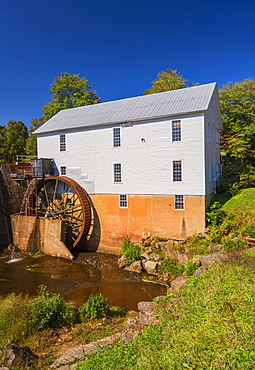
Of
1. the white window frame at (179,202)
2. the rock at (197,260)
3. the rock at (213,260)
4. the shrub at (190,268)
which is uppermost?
the white window frame at (179,202)

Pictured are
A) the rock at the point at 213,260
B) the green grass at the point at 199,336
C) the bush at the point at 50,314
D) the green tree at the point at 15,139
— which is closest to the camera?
the green grass at the point at 199,336

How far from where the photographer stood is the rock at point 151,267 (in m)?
13.3

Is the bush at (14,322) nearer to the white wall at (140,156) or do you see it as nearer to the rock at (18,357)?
the rock at (18,357)

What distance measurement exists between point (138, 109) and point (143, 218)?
7.88 meters

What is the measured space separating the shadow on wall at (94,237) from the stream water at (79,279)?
823 mm

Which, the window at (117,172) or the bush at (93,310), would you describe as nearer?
the bush at (93,310)

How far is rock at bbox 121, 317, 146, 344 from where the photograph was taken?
5.79 metres


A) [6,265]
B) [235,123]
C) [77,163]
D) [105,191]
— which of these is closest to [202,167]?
[105,191]

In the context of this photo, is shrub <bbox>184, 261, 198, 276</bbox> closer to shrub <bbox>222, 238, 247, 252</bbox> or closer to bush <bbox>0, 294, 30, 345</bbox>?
shrub <bbox>222, 238, 247, 252</bbox>

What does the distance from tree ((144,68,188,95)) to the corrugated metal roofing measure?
42.8ft

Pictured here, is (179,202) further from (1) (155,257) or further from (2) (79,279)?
(2) (79,279)

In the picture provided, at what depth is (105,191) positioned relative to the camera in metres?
17.8

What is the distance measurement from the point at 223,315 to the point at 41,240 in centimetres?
1499

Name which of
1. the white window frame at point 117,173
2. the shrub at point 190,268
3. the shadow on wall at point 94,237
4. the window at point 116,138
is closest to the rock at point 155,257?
the shrub at point 190,268
